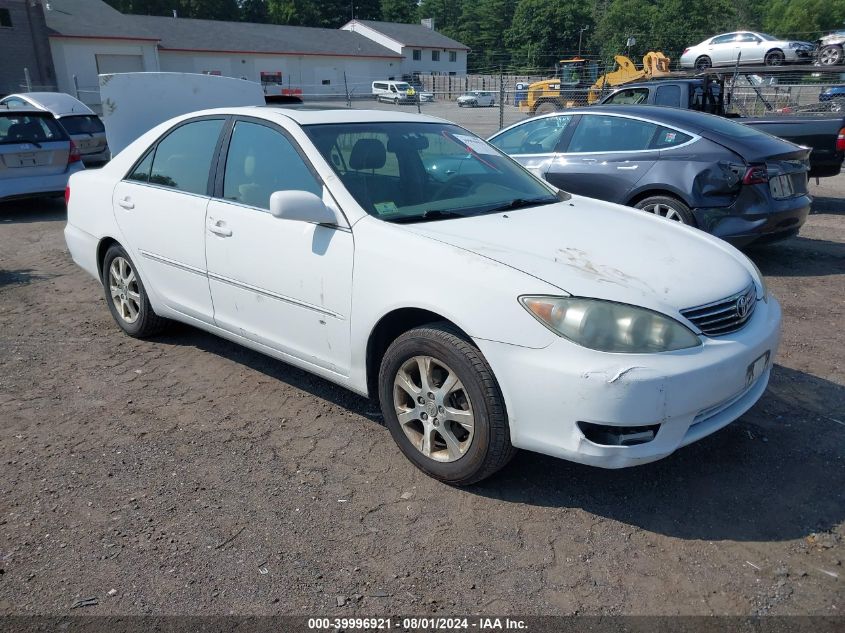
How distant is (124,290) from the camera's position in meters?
5.10

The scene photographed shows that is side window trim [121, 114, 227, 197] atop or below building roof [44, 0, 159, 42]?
below

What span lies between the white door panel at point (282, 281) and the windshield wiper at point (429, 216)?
0.27 m

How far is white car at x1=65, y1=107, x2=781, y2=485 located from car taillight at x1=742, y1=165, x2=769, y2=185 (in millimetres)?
2893

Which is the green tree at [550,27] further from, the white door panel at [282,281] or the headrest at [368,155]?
the white door panel at [282,281]

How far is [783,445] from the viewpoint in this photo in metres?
3.58

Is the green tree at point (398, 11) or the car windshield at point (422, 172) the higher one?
the green tree at point (398, 11)

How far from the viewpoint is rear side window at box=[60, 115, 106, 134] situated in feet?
49.9

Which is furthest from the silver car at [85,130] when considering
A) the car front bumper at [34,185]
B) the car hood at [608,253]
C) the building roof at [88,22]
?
the building roof at [88,22]

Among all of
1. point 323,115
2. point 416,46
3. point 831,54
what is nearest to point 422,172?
point 323,115

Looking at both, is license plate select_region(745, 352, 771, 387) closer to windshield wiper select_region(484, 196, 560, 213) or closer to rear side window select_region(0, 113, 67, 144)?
windshield wiper select_region(484, 196, 560, 213)

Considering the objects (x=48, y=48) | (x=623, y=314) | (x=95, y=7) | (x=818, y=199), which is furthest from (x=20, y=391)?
(x=95, y=7)

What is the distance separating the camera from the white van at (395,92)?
3231cm

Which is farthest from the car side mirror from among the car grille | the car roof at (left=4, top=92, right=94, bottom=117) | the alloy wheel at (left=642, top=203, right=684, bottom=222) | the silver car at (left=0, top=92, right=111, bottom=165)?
the car roof at (left=4, top=92, right=94, bottom=117)

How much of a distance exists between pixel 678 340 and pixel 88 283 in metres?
5.80
